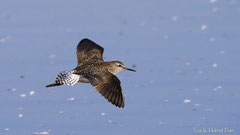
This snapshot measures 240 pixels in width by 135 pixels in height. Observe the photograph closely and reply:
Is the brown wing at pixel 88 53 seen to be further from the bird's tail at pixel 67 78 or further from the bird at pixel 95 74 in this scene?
the bird's tail at pixel 67 78

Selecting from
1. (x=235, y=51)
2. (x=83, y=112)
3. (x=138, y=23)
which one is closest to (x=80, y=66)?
(x=83, y=112)

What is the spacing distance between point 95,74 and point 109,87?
1.21 feet

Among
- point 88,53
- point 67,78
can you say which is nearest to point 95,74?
point 67,78

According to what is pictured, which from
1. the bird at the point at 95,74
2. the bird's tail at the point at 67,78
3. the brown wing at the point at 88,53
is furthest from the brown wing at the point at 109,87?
the brown wing at the point at 88,53

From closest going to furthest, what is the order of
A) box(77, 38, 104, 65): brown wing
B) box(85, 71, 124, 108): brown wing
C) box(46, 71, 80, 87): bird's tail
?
1. box(85, 71, 124, 108): brown wing
2. box(46, 71, 80, 87): bird's tail
3. box(77, 38, 104, 65): brown wing

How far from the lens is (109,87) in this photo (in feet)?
20.3

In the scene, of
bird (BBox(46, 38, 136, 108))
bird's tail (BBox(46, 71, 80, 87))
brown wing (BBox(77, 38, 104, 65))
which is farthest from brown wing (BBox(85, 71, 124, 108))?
brown wing (BBox(77, 38, 104, 65))

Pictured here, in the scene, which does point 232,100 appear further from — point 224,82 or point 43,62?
point 43,62

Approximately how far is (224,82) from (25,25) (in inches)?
159

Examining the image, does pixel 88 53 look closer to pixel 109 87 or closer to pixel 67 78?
pixel 67 78

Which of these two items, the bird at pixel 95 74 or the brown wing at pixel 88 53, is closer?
the bird at pixel 95 74

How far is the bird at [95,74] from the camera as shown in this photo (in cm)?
615

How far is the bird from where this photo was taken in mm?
6148

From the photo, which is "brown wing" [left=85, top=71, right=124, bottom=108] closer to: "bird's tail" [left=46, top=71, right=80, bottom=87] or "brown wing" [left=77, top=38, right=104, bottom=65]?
"bird's tail" [left=46, top=71, right=80, bottom=87]
